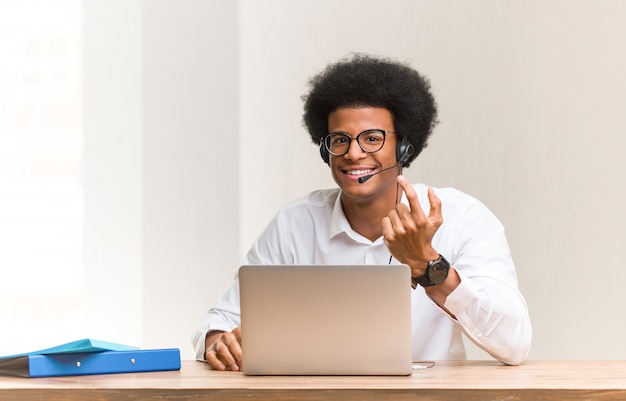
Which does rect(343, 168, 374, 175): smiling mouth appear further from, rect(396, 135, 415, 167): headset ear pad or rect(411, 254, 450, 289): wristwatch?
rect(411, 254, 450, 289): wristwatch

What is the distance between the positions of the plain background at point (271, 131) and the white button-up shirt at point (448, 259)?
1.19 metres

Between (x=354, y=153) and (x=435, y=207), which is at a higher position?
(x=354, y=153)

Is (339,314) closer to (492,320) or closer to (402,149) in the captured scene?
(492,320)

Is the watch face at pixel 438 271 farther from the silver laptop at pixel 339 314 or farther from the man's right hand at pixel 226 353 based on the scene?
the man's right hand at pixel 226 353

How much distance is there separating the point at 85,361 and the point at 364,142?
0.93 meters

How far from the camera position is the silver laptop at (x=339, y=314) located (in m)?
1.64

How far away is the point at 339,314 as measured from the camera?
1.65m

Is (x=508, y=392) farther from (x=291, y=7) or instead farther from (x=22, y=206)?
(x=22, y=206)

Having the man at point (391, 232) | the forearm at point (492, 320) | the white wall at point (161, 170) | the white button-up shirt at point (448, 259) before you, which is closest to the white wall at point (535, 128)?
the white wall at point (161, 170)

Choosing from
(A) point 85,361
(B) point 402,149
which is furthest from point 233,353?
(B) point 402,149

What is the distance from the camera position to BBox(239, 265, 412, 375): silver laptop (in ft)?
5.40

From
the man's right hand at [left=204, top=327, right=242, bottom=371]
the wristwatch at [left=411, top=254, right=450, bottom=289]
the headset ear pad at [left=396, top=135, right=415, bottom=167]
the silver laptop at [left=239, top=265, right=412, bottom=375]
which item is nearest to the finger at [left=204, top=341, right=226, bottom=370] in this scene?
the man's right hand at [left=204, top=327, right=242, bottom=371]

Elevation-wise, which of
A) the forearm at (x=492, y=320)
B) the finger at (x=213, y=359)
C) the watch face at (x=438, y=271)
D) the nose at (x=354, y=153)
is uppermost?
the nose at (x=354, y=153)

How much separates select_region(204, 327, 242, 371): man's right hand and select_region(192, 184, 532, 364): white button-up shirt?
168 millimetres
